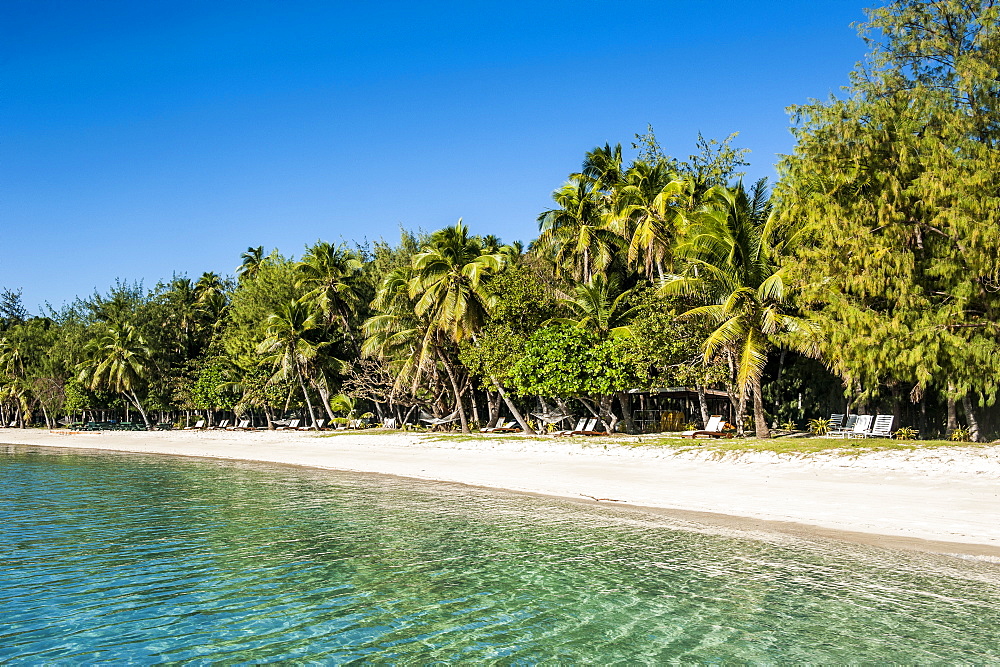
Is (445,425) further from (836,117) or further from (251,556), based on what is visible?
(251,556)

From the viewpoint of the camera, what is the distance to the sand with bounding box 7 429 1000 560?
11305 mm

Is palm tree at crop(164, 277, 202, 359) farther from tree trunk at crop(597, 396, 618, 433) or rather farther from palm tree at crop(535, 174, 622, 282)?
tree trunk at crop(597, 396, 618, 433)

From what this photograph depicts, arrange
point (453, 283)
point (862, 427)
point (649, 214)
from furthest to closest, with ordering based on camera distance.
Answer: point (453, 283) < point (649, 214) < point (862, 427)

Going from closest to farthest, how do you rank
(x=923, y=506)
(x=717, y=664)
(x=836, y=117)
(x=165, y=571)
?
(x=717, y=664) < (x=165, y=571) < (x=923, y=506) < (x=836, y=117)

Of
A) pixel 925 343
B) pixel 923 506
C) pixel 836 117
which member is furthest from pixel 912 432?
pixel 923 506

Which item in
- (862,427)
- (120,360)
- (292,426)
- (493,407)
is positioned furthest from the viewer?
(120,360)

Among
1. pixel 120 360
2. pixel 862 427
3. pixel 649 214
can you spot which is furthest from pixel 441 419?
pixel 120 360

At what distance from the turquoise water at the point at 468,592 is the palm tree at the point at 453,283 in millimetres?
16578

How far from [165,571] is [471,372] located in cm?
2225

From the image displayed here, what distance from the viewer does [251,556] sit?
10.6m

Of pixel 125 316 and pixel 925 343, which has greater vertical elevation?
pixel 125 316

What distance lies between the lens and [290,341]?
40250 mm

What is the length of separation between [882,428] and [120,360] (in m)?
46.1

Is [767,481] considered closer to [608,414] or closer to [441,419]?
[608,414]
